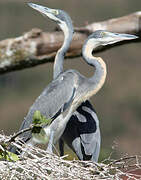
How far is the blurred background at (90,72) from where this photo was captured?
8047 millimetres

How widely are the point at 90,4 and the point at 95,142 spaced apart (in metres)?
6.27

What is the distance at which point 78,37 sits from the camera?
13.6ft

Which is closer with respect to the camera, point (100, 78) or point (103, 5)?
point (100, 78)

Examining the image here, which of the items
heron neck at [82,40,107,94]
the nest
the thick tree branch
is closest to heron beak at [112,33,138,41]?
heron neck at [82,40,107,94]

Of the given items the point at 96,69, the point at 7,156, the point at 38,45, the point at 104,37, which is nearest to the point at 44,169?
the point at 7,156

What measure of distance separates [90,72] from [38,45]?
11.8ft

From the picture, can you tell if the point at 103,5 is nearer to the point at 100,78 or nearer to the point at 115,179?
the point at 100,78

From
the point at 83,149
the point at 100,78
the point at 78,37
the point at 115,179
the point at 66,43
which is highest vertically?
the point at 78,37

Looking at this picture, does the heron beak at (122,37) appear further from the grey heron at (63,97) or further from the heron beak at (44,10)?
the heron beak at (44,10)

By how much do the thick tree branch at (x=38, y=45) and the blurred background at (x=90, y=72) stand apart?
3492 mm

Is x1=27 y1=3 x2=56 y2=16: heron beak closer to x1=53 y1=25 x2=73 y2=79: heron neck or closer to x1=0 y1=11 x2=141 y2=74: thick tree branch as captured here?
x1=53 y1=25 x2=73 y2=79: heron neck

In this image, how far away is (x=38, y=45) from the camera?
406cm

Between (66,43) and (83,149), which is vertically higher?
(66,43)

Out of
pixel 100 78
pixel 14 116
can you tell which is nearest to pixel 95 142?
pixel 100 78
